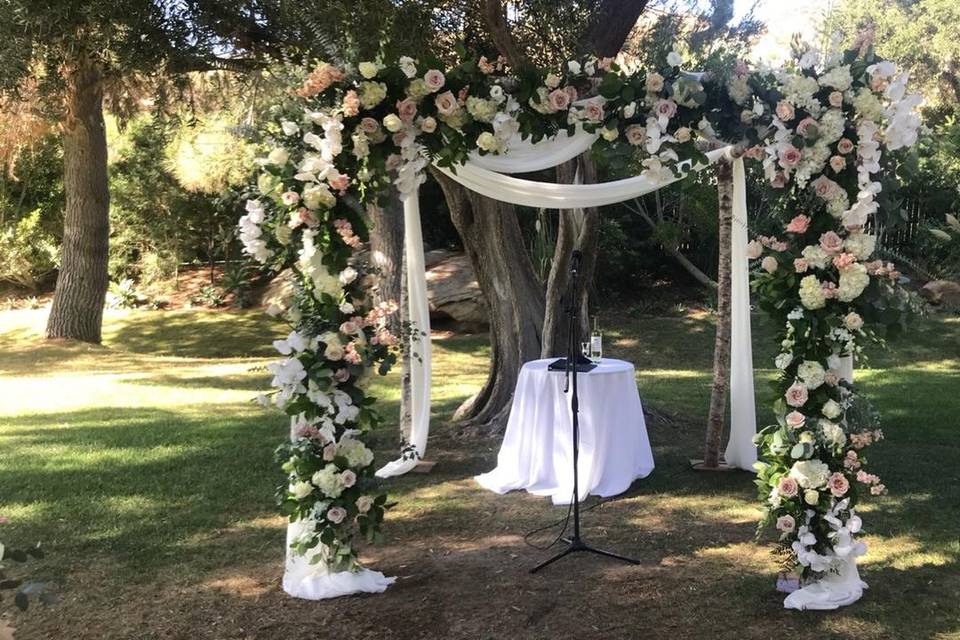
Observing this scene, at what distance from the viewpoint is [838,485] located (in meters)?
3.56

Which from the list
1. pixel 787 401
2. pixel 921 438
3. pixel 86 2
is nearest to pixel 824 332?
pixel 787 401

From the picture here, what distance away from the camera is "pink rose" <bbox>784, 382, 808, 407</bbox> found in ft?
11.8

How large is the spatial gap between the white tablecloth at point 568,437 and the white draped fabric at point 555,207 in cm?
70

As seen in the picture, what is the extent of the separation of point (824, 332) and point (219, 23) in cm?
565

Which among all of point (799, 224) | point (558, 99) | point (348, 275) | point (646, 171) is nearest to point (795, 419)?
point (799, 224)

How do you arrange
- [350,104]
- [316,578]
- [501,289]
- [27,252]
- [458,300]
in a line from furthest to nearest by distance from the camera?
[27,252]
[458,300]
[501,289]
[316,578]
[350,104]

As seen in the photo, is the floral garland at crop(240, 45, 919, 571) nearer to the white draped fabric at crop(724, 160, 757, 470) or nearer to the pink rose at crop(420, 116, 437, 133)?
the pink rose at crop(420, 116, 437, 133)

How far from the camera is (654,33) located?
8062 millimetres

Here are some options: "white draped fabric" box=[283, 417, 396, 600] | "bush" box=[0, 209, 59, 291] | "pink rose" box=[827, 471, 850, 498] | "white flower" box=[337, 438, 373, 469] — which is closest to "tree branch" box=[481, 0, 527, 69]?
"white flower" box=[337, 438, 373, 469]

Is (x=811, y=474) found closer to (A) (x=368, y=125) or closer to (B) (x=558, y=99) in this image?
(B) (x=558, y=99)

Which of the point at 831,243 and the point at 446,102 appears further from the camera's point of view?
the point at 446,102

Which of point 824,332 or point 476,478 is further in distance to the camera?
point 476,478

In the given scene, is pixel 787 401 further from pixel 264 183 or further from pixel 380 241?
pixel 380 241

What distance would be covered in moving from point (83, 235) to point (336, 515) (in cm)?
1119
